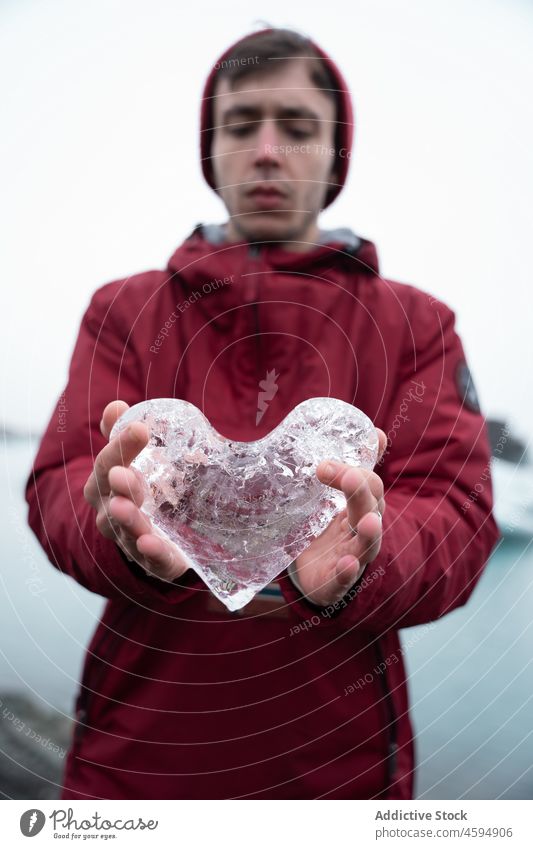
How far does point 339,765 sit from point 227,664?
0.35 ft

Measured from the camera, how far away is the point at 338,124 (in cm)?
59

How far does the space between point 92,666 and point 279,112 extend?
0.43 m

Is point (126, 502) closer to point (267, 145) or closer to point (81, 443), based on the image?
point (81, 443)

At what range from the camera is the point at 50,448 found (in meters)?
0.56

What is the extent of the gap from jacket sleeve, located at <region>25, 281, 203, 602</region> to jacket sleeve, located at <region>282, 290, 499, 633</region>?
0.16 m

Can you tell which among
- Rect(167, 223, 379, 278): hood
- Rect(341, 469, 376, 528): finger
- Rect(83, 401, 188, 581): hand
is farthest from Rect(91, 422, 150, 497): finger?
Rect(167, 223, 379, 278): hood

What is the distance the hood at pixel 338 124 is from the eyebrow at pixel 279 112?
3 centimetres

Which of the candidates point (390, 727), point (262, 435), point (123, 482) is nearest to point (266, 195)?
point (262, 435)

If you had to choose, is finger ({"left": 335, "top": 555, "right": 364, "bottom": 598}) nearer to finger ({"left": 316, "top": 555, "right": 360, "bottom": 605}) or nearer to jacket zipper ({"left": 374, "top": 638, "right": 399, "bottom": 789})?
finger ({"left": 316, "top": 555, "right": 360, "bottom": 605})

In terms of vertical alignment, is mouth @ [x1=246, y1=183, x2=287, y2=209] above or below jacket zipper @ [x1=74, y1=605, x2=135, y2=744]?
above

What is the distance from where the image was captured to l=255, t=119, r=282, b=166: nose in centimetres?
57

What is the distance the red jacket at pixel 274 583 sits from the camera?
21.5 inches

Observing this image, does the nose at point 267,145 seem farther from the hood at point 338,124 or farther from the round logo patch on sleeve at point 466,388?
the round logo patch on sleeve at point 466,388
